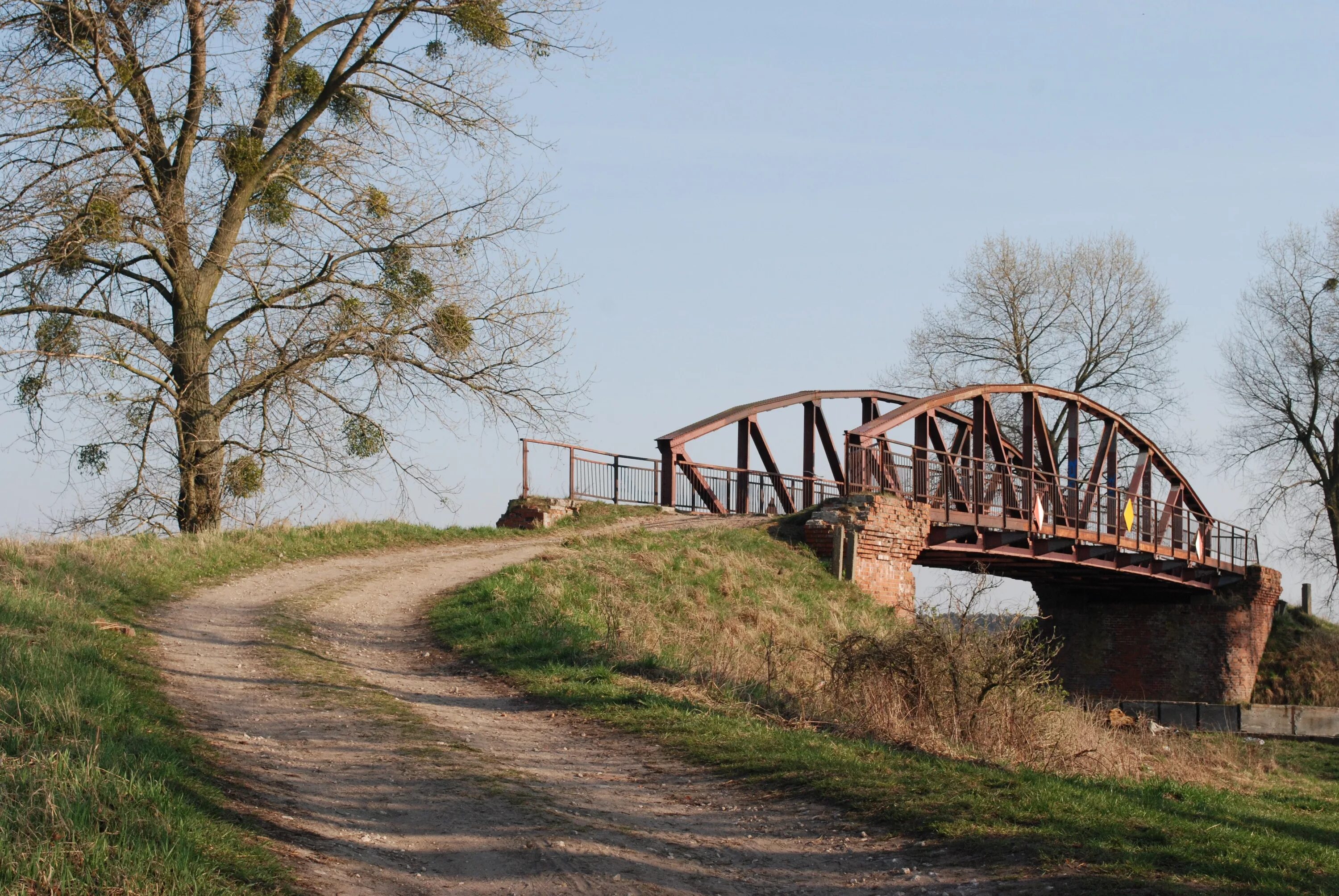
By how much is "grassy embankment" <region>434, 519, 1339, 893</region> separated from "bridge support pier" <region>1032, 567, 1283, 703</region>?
13.8 m

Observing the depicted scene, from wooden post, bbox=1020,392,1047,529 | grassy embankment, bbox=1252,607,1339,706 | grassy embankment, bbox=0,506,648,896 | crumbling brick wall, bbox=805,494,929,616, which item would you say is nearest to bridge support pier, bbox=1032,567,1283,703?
grassy embankment, bbox=1252,607,1339,706

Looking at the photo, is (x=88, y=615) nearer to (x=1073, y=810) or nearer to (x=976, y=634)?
(x=976, y=634)

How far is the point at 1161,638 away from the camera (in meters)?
34.4

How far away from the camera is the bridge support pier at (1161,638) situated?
108ft

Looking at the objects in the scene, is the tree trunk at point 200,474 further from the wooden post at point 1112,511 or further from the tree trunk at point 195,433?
the wooden post at point 1112,511

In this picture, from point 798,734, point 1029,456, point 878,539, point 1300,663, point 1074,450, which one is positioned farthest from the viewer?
point 1300,663

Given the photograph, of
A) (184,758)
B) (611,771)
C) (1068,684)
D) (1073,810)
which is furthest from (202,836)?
(1068,684)

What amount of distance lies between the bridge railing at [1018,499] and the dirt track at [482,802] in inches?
524

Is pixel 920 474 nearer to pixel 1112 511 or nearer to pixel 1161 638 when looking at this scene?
pixel 1112 511

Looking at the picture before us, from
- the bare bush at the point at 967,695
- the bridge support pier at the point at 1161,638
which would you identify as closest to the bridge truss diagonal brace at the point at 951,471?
the bridge support pier at the point at 1161,638

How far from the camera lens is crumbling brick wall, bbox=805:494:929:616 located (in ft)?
72.4

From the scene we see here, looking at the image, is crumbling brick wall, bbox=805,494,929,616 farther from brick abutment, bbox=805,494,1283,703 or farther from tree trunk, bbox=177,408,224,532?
tree trunk, bbox=177,408,224,532

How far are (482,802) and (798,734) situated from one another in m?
3.08

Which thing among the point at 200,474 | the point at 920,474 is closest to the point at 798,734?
the point at 200,474
